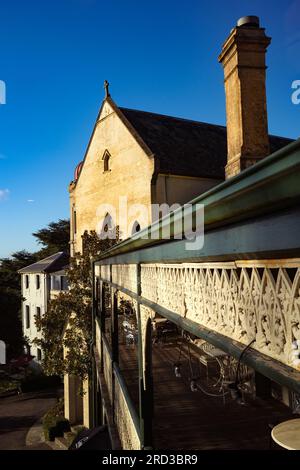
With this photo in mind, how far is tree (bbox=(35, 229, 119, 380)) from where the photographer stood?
51.7 feet

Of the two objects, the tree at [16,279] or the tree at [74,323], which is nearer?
the tree at [74,323]

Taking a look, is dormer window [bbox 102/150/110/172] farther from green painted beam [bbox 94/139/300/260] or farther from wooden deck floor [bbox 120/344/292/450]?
green painted beam [bbox 94/139/300/260]

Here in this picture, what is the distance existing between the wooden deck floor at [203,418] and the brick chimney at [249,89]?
273 inches

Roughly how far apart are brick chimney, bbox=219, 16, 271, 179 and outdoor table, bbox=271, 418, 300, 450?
8.33 m

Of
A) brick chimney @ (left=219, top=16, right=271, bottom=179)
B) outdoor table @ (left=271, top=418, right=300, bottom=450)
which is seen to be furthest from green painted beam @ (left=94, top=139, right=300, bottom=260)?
brick chimney @ (left=219, top=16, right=271, bottom=179)

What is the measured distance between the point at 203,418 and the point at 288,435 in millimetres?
2541

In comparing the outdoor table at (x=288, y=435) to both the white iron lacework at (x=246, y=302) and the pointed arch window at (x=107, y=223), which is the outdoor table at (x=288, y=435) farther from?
the pointed arch window at (x=107, y=223)

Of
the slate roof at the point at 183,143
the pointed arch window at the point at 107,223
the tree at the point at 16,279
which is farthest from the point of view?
the tree at the point at 16,279

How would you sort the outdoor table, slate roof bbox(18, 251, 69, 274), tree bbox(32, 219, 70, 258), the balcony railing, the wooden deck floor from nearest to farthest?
the balcony railing, the outdoor table, the wooden deck floor, slate roof bbox(18, 251, 69, 274), tree bbox(32, 219, 70, 258)

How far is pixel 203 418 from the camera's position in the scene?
7.18 metres

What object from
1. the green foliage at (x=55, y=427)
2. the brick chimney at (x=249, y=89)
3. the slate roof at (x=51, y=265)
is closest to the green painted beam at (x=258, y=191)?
the brick chimney at (x=249, y=89)

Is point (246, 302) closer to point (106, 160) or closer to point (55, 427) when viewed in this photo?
point (106, 160)

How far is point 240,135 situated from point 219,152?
7426mm

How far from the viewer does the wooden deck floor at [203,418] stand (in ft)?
20.3
